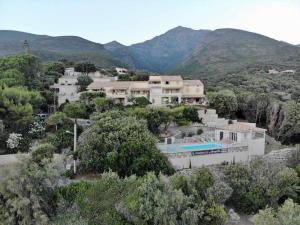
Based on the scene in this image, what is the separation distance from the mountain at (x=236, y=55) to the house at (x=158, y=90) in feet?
107

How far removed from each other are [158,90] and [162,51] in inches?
4309

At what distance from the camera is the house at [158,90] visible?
Answer: 129ft

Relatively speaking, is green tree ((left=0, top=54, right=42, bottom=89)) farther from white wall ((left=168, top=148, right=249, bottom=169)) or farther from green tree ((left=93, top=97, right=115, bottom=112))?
white wall ((left=168, top=148, right=249, bottom=169))

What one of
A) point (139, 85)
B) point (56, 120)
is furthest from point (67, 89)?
point (56, 120)

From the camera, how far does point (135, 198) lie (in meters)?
17.4

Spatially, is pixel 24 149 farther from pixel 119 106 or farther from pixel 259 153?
pixel 259 153

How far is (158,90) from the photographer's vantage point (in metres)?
39.7

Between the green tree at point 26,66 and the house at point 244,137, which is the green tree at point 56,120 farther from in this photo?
the house at point 244,137

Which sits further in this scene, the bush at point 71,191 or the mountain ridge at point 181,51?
the mountain ridge at point 181,51

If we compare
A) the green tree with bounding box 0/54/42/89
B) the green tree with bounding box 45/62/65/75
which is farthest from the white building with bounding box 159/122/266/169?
the green tree with bounding box 45/62/65/75

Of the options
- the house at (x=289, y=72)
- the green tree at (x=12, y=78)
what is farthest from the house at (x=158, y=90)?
the house at (x=289, y=72)

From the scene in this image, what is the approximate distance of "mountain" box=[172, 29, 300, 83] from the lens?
83750mm

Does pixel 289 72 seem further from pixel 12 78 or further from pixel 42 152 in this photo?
pixel 42 152

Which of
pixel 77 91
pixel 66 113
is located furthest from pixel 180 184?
pixel 77 91
